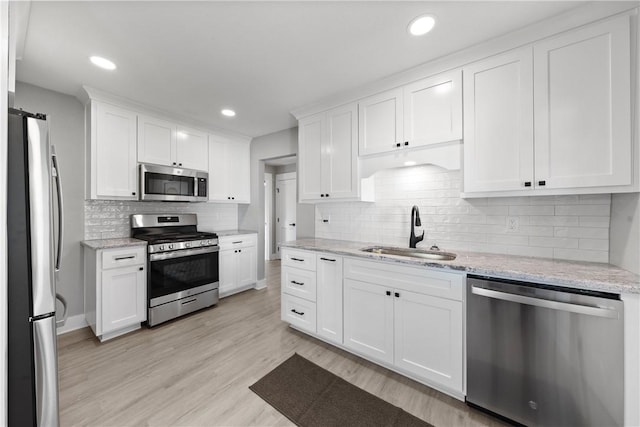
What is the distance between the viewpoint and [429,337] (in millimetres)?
1751

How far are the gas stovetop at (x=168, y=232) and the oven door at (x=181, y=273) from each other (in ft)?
0.25

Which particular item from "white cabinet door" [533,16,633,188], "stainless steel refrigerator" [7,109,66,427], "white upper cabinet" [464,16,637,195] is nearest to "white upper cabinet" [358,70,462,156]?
"white upper cabinet" [464,16,637,195]

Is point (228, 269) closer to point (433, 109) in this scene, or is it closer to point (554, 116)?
point (433, 109)

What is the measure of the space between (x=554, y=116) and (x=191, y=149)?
3820mm

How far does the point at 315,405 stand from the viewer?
65.7 inches

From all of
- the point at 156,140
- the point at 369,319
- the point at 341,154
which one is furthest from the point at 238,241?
the point at 369,319

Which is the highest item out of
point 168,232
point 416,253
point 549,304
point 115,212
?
point 115,212

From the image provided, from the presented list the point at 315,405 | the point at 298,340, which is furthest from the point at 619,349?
the point at 298,340

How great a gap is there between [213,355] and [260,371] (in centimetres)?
53

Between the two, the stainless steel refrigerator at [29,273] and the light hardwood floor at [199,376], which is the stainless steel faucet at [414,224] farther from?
the stainless steel refrigerator at [29,273]

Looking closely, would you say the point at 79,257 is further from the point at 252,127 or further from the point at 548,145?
the point at 548,145

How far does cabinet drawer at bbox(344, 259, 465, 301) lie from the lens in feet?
5.41

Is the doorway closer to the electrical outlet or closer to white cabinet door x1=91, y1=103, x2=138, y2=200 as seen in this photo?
white cabinet door x1=91, y1=103, x2=138, y2=200

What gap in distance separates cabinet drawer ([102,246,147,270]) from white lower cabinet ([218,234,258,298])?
976 millimetres
